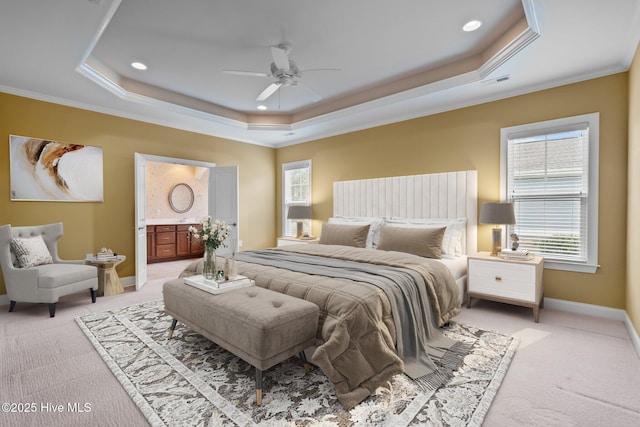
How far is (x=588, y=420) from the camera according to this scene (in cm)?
172

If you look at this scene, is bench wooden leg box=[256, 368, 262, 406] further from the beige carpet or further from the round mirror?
the round mirror

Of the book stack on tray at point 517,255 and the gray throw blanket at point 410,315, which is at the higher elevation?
the book stack on tray at point 517,255

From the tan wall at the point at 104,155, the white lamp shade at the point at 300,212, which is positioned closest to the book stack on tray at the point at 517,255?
the white lamp shade at the point at 300,212

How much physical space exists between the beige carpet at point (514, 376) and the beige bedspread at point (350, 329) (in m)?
0.67

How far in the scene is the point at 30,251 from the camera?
3.58 metres

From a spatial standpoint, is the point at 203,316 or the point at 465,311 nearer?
the point at 203,316

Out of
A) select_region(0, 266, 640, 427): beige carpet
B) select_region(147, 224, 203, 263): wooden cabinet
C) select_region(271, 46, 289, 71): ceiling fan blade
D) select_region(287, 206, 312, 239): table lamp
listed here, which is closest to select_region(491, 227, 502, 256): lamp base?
select_region(0, 266, 640, 427): beige carpet

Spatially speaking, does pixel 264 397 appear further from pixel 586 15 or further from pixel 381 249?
pixel 586 15

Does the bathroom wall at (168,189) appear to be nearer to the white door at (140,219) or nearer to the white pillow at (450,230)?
the white door at (140,219)

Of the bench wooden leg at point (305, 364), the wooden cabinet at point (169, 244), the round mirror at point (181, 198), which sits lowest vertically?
the bench wooden leg at point (305, 364)

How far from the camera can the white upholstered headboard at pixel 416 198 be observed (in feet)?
13.4

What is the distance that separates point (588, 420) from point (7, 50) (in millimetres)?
5433

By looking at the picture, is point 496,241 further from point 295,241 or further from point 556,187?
point 295,241

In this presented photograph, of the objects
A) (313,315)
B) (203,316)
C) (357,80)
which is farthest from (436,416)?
(357,80)
